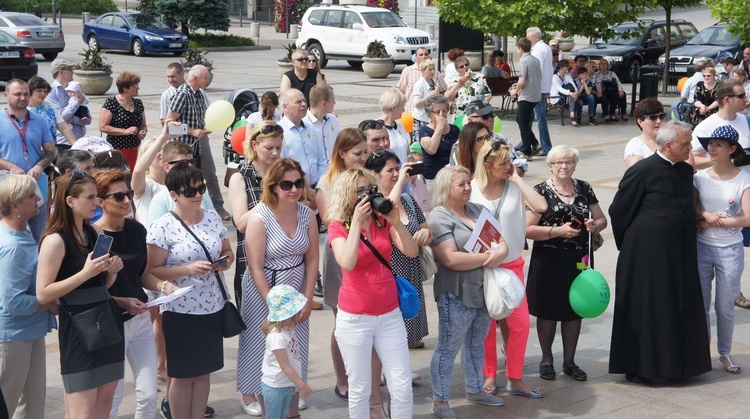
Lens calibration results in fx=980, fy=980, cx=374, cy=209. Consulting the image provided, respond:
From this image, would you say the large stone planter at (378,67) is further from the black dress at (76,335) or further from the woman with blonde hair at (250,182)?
the black dress at (76,335)

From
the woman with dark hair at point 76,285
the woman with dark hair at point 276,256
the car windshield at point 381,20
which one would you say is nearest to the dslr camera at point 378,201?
the woman with dark hair at point 276,256

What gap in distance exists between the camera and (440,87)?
14.4 metres

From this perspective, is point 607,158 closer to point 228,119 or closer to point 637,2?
point 637,2

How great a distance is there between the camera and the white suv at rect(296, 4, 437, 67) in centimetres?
3064

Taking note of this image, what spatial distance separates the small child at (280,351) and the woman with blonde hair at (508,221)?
5.23 feet

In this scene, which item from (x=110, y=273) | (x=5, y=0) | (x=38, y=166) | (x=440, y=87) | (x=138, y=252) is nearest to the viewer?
(x=110, y=273)

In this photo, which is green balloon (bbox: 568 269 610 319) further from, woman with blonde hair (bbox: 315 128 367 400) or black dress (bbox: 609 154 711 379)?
woman with blonde hair (bbox: 315 128 367 400)

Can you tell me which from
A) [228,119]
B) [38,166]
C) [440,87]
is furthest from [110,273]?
[440,87]

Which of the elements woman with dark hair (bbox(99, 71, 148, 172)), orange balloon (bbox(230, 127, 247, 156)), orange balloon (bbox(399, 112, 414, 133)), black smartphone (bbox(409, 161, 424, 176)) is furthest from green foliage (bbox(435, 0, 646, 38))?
black smartphone (bbox(409, 161, 424, 176))

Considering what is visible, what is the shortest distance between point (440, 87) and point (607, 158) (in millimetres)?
3727

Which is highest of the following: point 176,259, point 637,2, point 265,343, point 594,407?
point 637,2

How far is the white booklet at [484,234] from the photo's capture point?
6266mm

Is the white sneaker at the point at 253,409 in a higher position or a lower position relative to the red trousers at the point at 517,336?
lower

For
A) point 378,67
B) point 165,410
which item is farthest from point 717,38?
point 165,410
